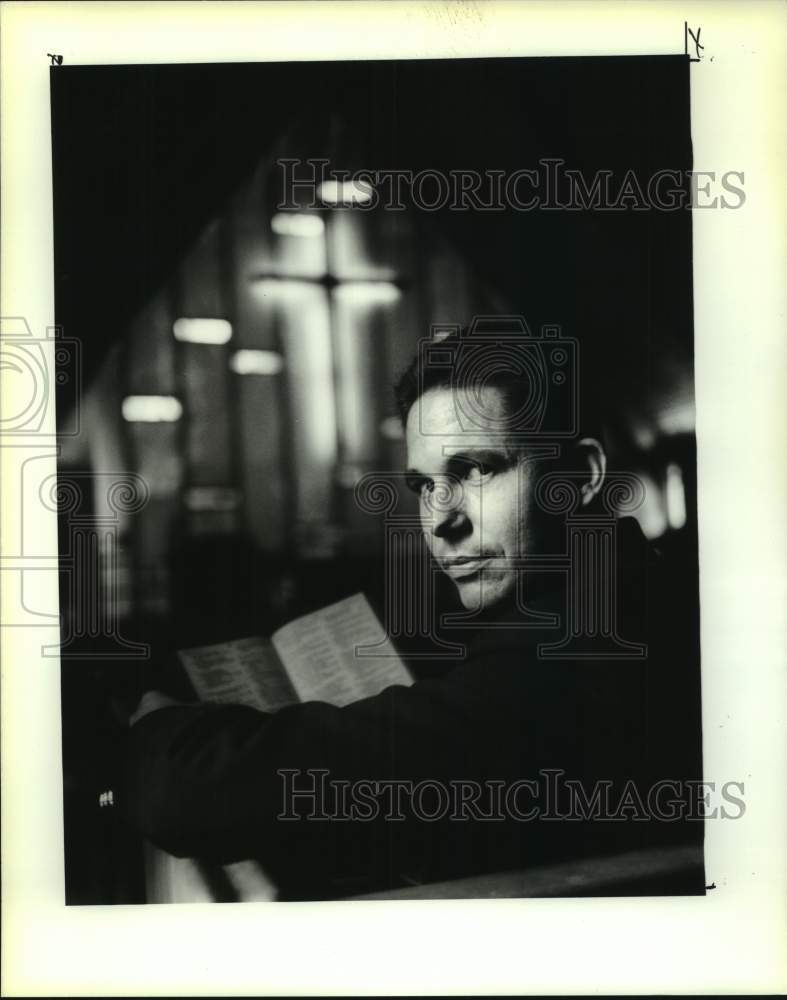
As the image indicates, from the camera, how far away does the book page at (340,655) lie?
160cm

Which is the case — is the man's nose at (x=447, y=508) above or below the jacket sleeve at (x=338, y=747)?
above

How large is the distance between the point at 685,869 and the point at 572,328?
1.13m

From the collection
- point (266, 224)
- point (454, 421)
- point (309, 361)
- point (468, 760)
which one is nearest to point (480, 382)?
point (454, 421)

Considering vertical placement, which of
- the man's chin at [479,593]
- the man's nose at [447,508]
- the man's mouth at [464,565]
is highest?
the man's nose at [447,508]

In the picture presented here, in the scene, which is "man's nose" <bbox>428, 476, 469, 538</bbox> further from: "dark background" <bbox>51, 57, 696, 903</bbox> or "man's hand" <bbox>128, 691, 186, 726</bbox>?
"man's hand" <bbox>128, 691, 186, 726</bbox>

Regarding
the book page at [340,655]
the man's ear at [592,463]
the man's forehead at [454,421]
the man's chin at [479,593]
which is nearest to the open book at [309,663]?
the book page at [340,655]

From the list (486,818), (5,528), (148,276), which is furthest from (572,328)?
(5,528)

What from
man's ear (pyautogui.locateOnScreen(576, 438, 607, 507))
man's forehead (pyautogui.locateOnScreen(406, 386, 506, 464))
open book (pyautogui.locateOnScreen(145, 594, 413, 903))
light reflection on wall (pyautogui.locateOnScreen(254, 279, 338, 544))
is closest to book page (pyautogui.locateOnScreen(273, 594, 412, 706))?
open book (pyautogui.locateOnScreen(145, 594, 413, 903))

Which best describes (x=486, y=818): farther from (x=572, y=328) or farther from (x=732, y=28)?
(x=732, y=28)

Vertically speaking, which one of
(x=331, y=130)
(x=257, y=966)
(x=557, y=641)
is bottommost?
(x=257, y=966)

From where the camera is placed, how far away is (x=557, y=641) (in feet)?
5.32

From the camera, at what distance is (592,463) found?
162 centimetres

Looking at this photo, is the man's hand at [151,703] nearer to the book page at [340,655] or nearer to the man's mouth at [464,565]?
the book page at [340,655]

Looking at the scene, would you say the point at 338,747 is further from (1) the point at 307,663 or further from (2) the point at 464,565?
(2) the point at 464,565
